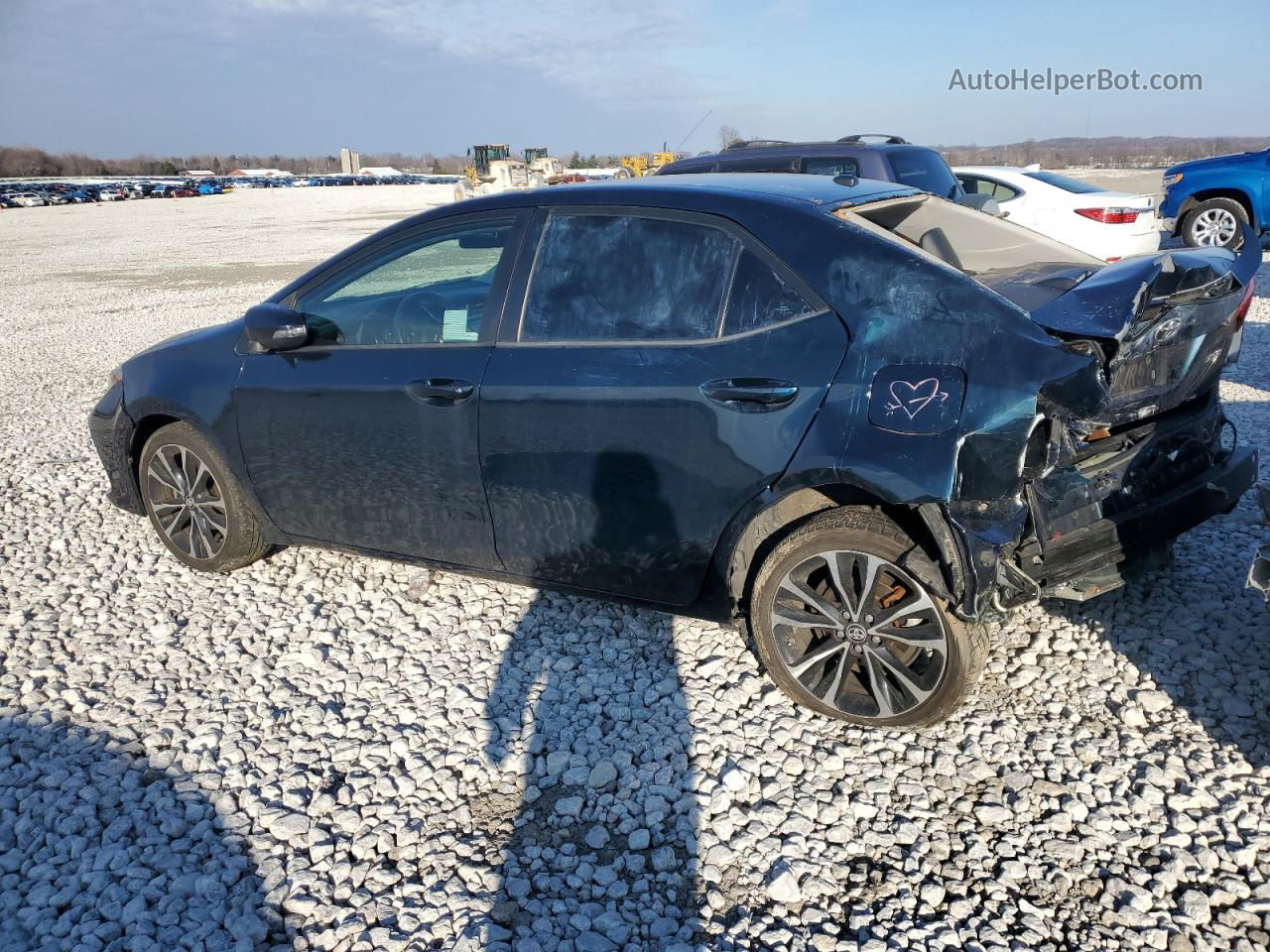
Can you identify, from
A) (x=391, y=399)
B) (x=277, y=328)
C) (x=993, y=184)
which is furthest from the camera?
(x=993, y=184)

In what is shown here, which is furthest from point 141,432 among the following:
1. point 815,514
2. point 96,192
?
point 96,192

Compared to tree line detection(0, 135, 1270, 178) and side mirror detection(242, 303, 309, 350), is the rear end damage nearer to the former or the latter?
side mirror detection(242, 303, 309, 350)

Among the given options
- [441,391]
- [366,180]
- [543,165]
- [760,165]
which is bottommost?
[441,391]

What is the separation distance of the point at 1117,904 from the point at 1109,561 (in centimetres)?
110

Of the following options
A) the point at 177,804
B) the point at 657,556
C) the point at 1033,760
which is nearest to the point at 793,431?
the point at 657,556

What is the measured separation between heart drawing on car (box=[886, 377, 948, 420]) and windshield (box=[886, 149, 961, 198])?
5967 millimetres

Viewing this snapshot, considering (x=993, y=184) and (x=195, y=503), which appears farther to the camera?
(x=993, y=184)

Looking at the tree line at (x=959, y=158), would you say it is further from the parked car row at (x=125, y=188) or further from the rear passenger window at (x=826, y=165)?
the rear passenger window at (x=826, y=165)

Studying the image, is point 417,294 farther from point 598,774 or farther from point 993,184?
point 993,184

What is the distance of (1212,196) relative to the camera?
13.6 metres

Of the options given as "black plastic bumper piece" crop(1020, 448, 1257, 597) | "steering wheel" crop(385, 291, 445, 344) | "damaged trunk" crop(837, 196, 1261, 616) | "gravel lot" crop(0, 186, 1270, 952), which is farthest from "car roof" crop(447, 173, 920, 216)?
"gravel lot" crop(0, 186, 1270, 952)

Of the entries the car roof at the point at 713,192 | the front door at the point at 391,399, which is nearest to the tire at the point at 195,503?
the front door at the point at 391,399

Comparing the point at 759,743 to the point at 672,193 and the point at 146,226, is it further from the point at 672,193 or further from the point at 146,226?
the point at 146,226

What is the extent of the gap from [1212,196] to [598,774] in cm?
1453
